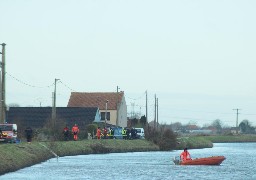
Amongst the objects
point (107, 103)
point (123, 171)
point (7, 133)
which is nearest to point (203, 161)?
point (123, 171)

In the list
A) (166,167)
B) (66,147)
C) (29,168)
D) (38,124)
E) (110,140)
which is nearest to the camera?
(29,168)

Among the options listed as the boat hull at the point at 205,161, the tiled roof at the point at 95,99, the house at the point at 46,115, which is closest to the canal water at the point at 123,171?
the boat hull at the point at 205,161

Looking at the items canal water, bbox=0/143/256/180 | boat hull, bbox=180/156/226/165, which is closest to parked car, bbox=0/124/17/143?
canal water, bbox=0/143/256/180

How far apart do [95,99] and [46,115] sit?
2151 centimetres

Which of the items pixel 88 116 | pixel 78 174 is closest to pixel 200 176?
pixel 78 174

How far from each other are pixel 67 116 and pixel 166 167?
198 ft

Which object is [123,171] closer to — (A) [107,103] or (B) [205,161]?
(B) [205,161]

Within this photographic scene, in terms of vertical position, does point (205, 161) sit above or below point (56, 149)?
below

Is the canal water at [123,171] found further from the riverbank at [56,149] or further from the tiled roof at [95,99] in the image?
the tiled roof at [95,99]

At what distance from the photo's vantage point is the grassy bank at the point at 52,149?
61969 millimetres

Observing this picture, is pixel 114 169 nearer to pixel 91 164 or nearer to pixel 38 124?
pixel 91 164

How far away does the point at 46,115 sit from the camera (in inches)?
5276

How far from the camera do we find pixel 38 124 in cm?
13125

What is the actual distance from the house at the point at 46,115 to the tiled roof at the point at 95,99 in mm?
14423
